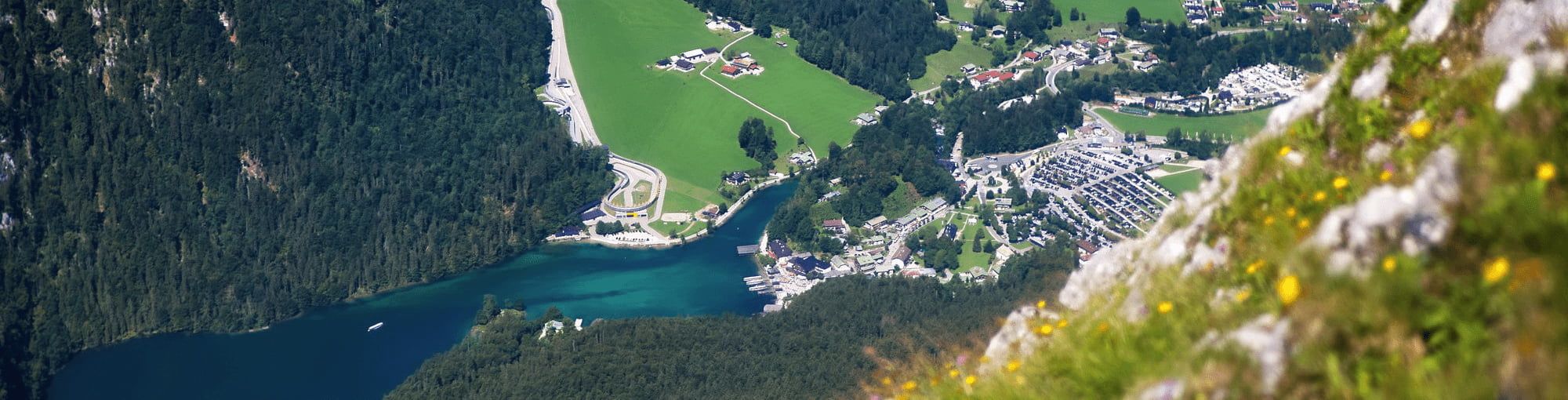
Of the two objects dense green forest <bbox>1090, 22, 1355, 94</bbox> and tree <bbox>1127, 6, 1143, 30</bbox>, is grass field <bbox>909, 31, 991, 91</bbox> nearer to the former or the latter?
dense green forest <bbox>1090, 22, 1355, 94</bbox>

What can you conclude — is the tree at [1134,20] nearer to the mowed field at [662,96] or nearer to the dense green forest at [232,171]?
the mowed field at [662,96]

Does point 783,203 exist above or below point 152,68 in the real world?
below

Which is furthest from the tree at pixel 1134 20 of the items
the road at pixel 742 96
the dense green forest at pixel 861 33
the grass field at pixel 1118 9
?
the road at pixel 742 96

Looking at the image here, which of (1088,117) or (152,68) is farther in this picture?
(1088,117)

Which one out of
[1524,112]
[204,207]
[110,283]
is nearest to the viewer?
[1524,112]

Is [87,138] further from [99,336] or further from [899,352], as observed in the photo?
[899,352]

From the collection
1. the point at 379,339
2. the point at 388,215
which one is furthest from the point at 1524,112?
the point at 388,215

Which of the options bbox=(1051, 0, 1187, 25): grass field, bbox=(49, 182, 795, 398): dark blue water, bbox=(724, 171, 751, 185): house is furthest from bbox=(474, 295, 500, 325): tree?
bbox=(1051, 0, 1187, 25): grass field
